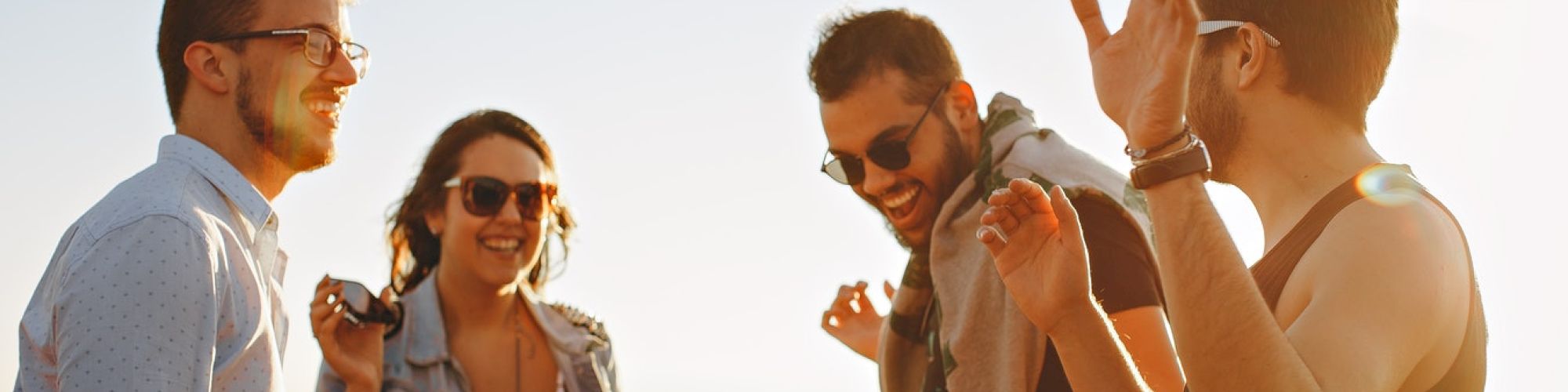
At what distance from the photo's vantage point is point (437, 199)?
6.14 meters

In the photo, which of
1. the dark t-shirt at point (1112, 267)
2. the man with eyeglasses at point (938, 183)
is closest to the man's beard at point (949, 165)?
the man with eyeglasses at point (938, 183)

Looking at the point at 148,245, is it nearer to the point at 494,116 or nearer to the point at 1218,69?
the point at 1218,69

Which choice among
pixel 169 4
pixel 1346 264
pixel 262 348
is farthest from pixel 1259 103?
pixel 169 4

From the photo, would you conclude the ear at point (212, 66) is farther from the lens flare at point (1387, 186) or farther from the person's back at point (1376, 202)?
the lens flare at point (1387, 186)

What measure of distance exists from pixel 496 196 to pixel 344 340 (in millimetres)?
874

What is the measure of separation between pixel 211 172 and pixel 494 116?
298cm

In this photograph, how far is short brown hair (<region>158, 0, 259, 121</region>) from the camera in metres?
3.47

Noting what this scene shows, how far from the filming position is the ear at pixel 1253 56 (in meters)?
2.68

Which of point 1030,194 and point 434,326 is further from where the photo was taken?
point 434,326

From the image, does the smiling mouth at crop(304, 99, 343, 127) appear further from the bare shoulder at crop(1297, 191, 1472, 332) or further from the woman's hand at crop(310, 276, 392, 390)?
the bare shoulder at crop(1297, 191, 1472, 332)

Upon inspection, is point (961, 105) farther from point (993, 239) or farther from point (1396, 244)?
point (1396, 244)

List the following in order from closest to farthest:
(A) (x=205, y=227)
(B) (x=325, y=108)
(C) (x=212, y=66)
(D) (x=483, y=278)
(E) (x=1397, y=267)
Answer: (E) (x=1397, y=267)
(A) (x=205, y=227)
(C) (x=212, y=66)
(B) (x=325, y=108)
(D) (x=483, y=278)

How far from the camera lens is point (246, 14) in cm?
351

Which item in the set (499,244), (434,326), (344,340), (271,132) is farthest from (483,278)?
(271,132)
